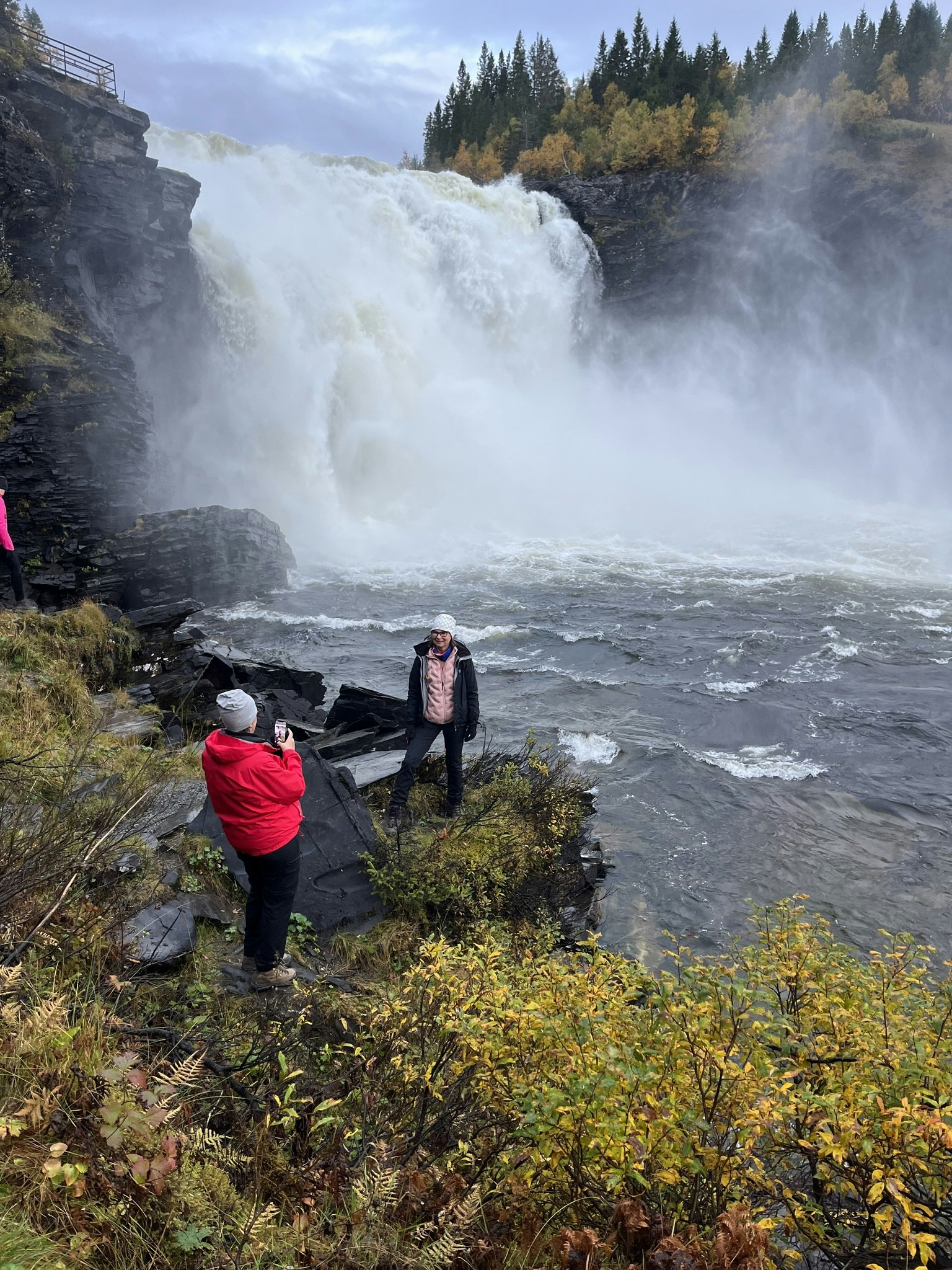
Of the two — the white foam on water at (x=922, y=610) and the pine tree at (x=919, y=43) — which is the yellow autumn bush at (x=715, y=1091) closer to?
the white foam on water at (x=922, y=610)

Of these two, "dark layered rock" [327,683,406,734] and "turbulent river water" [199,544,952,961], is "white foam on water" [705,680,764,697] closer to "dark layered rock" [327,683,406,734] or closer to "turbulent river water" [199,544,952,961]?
"turbulent river water" [199,544,952,961]

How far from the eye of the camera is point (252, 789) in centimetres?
438

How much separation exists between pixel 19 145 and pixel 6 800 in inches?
848

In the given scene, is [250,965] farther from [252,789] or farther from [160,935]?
[252,789]

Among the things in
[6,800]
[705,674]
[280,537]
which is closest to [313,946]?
[6,800]

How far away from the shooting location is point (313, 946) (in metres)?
5.66

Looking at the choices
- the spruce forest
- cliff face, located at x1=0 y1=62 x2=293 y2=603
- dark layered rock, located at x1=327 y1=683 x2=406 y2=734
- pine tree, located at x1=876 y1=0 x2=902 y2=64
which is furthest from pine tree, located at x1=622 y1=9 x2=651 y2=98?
dark layered rock, located at x1=327 y1=683 x2=406 y2=734

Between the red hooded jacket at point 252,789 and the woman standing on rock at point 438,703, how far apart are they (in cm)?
243

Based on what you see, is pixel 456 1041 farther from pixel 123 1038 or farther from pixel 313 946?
pixel 313 946

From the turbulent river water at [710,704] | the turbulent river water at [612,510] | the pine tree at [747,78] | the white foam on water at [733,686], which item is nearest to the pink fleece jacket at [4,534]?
the turbulent river water at [612,510]

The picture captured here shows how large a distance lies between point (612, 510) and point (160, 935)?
2919cm

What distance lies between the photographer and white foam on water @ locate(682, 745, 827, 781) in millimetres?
10359

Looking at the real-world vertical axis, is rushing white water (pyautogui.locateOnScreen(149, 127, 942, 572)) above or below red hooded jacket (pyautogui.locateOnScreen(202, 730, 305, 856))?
above

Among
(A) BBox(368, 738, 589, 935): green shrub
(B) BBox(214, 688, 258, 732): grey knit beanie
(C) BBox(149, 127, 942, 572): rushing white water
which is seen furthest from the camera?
(C) BBox(149, 127, 942, 572): rushing white water
